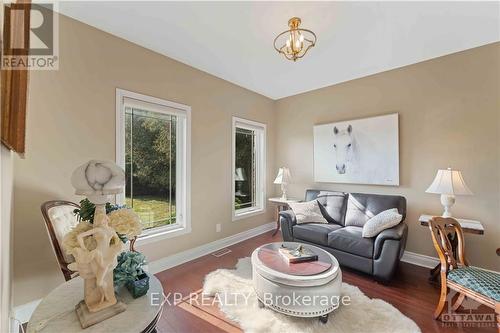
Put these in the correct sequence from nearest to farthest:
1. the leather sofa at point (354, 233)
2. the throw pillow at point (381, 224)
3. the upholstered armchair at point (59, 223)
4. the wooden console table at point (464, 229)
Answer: the upholstered armchair at point (59, 223), the wooden console table at point (464, 229), the leather sofa at point (354, 233), the throw pillow at point (381, 224)

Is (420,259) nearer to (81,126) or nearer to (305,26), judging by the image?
(305,26)

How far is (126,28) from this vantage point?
237 cm

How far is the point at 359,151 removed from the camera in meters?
3.57

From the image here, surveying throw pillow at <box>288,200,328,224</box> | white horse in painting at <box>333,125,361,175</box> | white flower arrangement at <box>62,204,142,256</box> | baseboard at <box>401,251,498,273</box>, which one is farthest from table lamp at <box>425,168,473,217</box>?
white flower arrangement at <box>62,204,142,256</box>

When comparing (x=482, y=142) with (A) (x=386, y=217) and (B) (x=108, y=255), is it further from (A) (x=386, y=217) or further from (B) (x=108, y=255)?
(B) (x=108, y=255)

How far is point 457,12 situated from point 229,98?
2889 mm

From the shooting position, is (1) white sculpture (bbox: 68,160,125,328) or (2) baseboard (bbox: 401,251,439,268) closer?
(1) white sculpture (bbox: 68,160,125,328)

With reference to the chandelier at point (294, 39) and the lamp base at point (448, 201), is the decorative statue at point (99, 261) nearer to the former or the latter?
the chandelier at point (294, 39)

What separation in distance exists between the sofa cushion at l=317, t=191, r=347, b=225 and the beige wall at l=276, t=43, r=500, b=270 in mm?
334

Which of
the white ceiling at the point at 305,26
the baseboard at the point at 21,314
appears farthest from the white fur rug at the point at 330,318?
the white ceiling at the point at 305,26

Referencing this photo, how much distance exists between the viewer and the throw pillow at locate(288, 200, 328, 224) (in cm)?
328

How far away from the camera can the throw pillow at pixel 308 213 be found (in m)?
3.28

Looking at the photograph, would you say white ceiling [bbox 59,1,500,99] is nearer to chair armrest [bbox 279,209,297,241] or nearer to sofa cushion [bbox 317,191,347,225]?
sofa cushion [bbox 317,191,347,225]

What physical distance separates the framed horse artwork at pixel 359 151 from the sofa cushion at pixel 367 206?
12.7 inches
